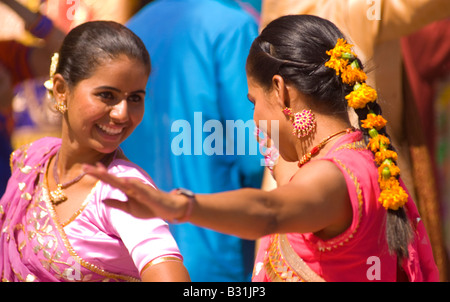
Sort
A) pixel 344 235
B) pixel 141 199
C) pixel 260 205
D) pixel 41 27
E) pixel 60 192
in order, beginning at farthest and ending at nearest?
pixel 41 27, pixel 60 192, pixel 344 235, pixel 260 205, pixel 141 199

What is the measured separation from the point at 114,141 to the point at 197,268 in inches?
40.6

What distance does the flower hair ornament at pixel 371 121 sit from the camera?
1.62m

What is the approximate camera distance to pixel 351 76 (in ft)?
5.49

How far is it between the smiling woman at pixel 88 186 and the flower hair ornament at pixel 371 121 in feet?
1.58

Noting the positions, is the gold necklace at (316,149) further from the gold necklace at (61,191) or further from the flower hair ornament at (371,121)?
the gold necklace at (61,191)

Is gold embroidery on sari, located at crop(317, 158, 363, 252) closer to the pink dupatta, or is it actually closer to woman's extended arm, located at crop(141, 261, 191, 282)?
woman's extended arm, located at crop(141, 261, 191, 282)

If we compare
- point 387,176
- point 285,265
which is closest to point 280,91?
point 387,176

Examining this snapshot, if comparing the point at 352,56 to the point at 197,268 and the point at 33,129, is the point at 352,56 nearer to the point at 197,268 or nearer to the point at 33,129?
the point at 197,268

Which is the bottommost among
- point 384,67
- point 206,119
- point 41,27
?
point 206,119

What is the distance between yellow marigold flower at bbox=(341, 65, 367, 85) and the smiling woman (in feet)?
1.63

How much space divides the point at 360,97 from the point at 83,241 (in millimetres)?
732

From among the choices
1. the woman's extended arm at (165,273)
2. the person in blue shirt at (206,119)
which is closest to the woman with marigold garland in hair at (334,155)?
the woman's extended arm at (165,273)

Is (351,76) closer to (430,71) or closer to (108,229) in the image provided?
(108,229)
